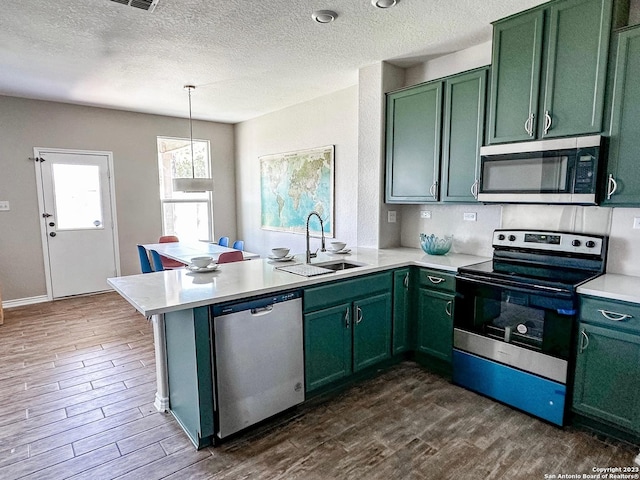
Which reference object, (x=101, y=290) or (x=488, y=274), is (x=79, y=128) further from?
(x=488, y=274)

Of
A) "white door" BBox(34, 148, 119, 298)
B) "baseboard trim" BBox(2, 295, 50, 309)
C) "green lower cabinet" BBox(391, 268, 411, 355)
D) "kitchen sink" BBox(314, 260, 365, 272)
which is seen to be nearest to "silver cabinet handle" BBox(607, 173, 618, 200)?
"green lower cabinet" BBox(391, 268, 411, 355)

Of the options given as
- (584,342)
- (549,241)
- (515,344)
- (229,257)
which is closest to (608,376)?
(584,342)

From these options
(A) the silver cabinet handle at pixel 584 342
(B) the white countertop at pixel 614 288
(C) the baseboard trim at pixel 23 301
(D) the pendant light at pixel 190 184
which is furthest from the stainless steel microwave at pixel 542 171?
(C) the baseboard trim at pixel 23 301

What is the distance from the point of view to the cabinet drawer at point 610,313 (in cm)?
191

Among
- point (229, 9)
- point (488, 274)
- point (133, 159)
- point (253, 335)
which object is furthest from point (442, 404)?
point (133, 159)

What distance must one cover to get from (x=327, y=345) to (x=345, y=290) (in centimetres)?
39

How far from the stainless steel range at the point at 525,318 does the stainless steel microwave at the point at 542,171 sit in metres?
0.39

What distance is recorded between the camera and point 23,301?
474 centimetres

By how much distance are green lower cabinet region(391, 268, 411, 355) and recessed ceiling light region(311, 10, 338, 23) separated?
6.23 feet

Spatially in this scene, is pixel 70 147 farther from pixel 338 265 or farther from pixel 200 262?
pixel 338 265

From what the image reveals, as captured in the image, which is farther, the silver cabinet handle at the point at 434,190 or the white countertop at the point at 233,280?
the silver cabinet handle at the point at 434,190

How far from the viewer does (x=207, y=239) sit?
6.26 meters

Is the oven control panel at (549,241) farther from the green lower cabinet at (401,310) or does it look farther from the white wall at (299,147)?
the white wall at (299,147)

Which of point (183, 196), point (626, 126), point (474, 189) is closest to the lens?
point (626, 126)
